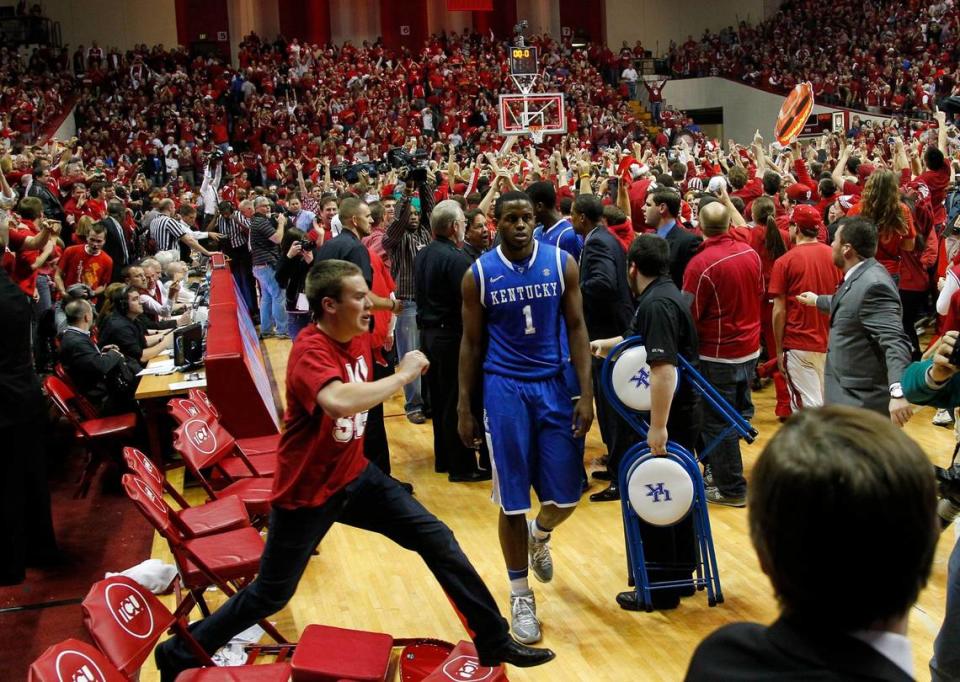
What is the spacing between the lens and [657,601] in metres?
4.80

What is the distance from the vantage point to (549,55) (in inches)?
1294

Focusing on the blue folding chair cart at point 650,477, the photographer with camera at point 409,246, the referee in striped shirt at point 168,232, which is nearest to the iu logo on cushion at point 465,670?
the blue folding chair cart at point 650,477

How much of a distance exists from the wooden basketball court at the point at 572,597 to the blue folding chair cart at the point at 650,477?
0.21m

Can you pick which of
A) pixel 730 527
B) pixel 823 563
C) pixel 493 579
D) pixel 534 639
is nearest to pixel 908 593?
pixel 823 563

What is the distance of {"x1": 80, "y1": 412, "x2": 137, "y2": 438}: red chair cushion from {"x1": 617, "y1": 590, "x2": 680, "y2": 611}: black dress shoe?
13.4 ft

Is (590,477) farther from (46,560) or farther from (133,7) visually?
(133,7)

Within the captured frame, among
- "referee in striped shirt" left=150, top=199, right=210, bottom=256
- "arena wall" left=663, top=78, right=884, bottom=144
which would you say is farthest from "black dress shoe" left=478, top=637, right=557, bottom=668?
"arena wall" left=663, top=78, right=884, bottom=144

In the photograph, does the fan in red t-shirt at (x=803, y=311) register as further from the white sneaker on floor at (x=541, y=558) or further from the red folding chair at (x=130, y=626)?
the red folding chair at (x=130, y=626)

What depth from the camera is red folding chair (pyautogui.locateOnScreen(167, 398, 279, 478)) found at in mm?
5672

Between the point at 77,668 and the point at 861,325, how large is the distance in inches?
147

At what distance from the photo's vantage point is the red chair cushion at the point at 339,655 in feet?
13.0

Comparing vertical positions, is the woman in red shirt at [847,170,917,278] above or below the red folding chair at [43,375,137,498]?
above

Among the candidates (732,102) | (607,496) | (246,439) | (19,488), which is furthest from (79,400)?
(732,102)

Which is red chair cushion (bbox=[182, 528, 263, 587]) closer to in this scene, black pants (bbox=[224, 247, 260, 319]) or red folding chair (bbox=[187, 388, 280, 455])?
red folding chair (bbox=[187, 388, 280, 455])
